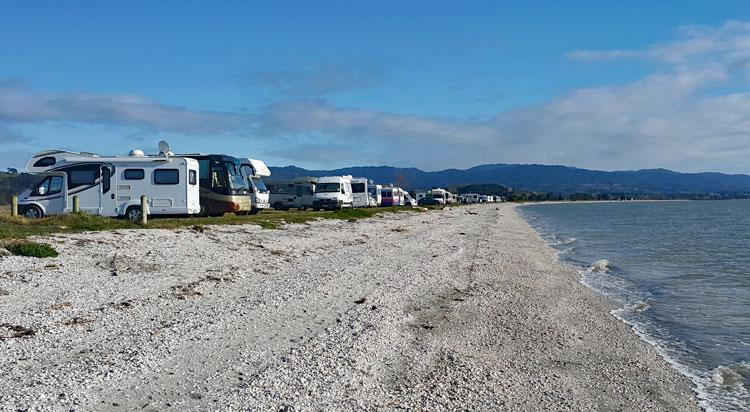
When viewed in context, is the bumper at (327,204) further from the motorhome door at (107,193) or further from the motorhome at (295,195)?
the motorhome door at (107,193)

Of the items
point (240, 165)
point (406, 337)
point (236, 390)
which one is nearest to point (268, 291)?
point (406, 337)

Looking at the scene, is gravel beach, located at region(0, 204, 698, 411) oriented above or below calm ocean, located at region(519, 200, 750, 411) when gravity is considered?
above

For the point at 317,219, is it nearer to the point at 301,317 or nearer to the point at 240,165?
the point at 240,165

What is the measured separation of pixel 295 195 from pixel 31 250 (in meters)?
34.2

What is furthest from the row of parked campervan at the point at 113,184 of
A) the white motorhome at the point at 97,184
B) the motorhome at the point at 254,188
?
the motorhome at the point at 254,188

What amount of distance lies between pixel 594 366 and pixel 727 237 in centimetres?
3516

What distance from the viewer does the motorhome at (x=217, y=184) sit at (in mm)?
29469

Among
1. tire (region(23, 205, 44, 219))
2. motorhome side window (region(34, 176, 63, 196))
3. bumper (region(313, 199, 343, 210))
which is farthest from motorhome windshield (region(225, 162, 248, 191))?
bumper (region(313, 199, 343, 210))

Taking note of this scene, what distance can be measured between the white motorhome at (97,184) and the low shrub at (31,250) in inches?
437

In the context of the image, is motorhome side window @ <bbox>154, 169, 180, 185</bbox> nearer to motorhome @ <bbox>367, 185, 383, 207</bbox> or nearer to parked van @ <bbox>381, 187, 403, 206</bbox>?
motorhome @ <bbox>367, 185, 383, 207</bbox>

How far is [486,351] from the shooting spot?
365 inches

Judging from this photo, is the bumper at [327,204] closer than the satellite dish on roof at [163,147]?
No

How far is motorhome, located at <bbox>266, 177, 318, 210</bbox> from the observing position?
47.7m

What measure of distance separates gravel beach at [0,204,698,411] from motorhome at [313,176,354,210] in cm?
2951
